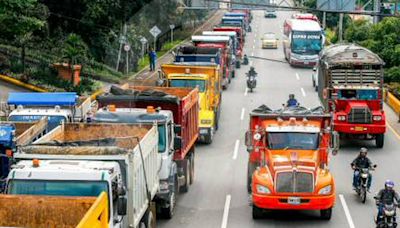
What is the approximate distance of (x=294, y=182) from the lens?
19.5 meters

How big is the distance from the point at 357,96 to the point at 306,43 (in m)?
28.8

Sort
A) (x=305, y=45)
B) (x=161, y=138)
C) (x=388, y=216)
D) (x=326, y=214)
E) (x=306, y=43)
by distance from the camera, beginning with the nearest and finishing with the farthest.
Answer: (x=388, y=216)
(x=161, y=138)
(x=326, y=214)
(x=305, y=45)
(x=306, y=43)

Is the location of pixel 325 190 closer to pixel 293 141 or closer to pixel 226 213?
pixel 293 141

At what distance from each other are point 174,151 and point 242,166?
6410mm

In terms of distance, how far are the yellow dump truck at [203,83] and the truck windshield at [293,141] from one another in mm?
9356

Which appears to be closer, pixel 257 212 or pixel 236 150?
pixel 257 212

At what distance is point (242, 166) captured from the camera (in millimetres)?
26969

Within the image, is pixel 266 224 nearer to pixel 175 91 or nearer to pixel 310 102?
pixel 175 91

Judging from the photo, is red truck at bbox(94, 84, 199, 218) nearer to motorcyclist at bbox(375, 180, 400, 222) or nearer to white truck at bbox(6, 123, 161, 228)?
white truck at bbox(6, 123, 161, 228)

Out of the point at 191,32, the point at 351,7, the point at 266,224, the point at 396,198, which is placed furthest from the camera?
the point at 191,32

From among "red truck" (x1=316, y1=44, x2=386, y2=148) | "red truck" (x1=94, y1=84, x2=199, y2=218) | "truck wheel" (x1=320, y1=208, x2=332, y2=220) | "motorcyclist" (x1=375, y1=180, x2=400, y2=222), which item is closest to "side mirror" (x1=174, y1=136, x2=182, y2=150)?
"red truck" (x1=94, y1=84, x2=199, y2=218)

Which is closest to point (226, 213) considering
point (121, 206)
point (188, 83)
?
point (121, 206)

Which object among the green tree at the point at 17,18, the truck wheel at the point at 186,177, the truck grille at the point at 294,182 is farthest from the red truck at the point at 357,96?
the green tree at the point at 17,18

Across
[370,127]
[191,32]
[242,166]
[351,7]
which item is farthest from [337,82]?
[191,32]
